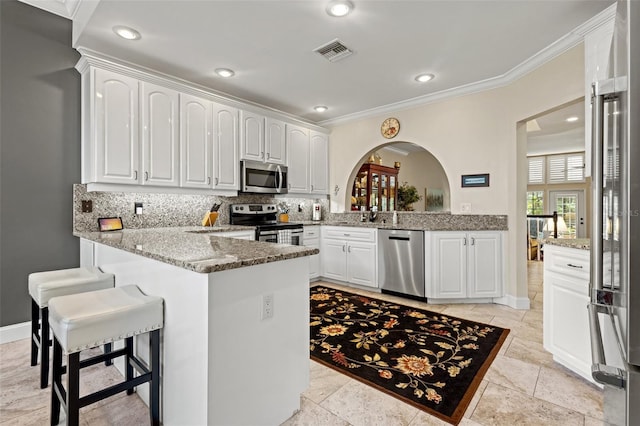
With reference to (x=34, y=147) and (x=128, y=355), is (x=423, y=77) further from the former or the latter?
(x=34, y=147)

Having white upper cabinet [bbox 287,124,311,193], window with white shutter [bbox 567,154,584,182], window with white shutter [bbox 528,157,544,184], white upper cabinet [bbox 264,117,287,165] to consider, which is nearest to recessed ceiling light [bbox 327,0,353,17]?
white upper cabinet [bbox 264,117,287,165]

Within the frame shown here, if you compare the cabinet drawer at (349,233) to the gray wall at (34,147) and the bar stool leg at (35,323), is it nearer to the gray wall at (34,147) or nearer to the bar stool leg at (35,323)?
the gray wall at (34,147)

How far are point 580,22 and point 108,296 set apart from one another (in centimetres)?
388

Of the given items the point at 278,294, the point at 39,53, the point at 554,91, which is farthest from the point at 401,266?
the point at 39,53

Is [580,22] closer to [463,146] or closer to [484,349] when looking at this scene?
[463,146]

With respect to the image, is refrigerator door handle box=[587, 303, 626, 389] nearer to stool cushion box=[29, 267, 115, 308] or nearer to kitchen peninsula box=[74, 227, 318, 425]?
kitchen peninsula box=[74, 227, 318, 425]

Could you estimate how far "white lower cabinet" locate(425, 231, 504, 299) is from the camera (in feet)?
12.0

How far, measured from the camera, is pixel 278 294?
5.11 feet

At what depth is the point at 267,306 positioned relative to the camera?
59.2 inches

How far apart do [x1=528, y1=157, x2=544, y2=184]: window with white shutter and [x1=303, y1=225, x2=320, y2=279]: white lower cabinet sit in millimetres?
6841

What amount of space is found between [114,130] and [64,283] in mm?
1617

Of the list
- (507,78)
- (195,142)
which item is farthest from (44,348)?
(507,78)

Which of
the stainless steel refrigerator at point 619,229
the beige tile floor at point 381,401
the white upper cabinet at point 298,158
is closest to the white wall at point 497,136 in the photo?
the white upper cabinet at point 298,158

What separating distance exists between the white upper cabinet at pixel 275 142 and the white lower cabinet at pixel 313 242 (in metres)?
1.10
